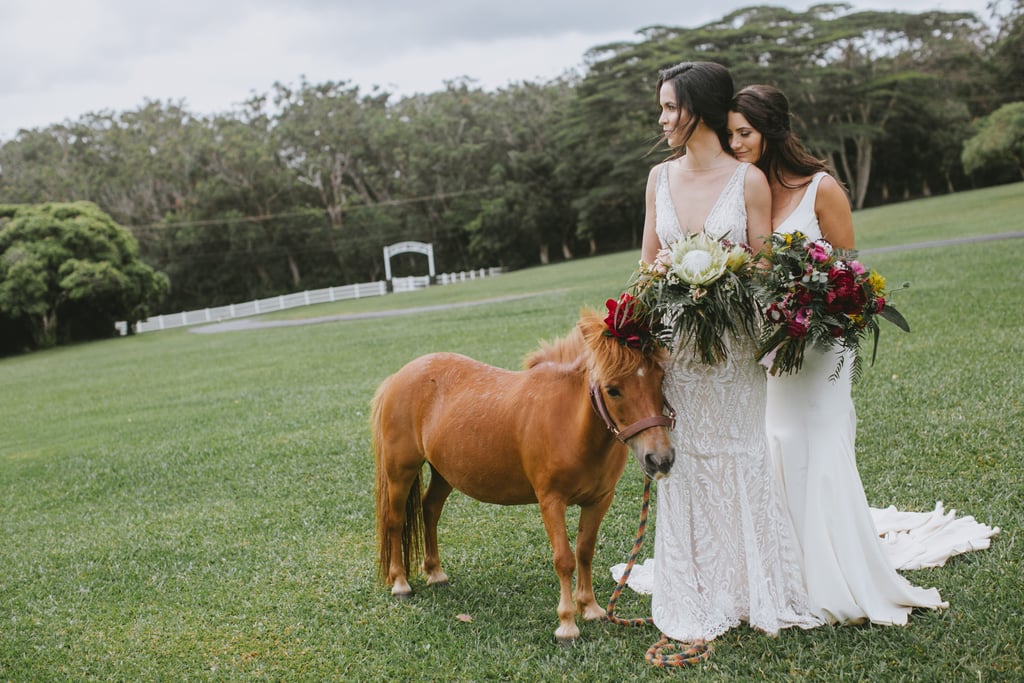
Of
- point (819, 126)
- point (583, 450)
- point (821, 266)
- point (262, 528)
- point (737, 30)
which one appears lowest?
point (262, 528)

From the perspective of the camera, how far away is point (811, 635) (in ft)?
12.6

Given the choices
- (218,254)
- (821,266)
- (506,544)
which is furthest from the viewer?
(218,254)

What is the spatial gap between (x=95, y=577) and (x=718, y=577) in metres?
4.36

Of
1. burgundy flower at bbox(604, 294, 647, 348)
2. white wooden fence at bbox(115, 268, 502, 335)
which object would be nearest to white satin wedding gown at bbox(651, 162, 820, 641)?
burgundy flower at bbox(604, 294, 647, 348)

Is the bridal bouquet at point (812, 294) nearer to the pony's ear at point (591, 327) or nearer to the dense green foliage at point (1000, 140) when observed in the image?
the pony's ear at point (591, 327)

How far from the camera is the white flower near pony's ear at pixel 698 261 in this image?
3445mm

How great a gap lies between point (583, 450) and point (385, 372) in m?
10.3

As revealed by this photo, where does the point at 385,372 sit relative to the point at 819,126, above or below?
below

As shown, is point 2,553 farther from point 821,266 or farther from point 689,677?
point 821,266

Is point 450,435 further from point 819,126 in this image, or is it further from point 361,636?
point 819,126

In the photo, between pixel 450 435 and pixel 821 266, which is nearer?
pixel 821 266

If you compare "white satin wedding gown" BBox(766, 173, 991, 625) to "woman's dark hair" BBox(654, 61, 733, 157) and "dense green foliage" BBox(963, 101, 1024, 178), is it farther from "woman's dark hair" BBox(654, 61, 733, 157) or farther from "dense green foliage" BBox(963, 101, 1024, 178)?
"dense green foliage" BBox(963, 101, 1024, 178)

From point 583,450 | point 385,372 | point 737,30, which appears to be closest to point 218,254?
point 737,30

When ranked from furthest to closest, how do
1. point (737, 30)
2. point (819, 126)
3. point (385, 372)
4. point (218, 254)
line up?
point (218, 254) < point (819, 126) < point (737, 30) < point (385, 372)
